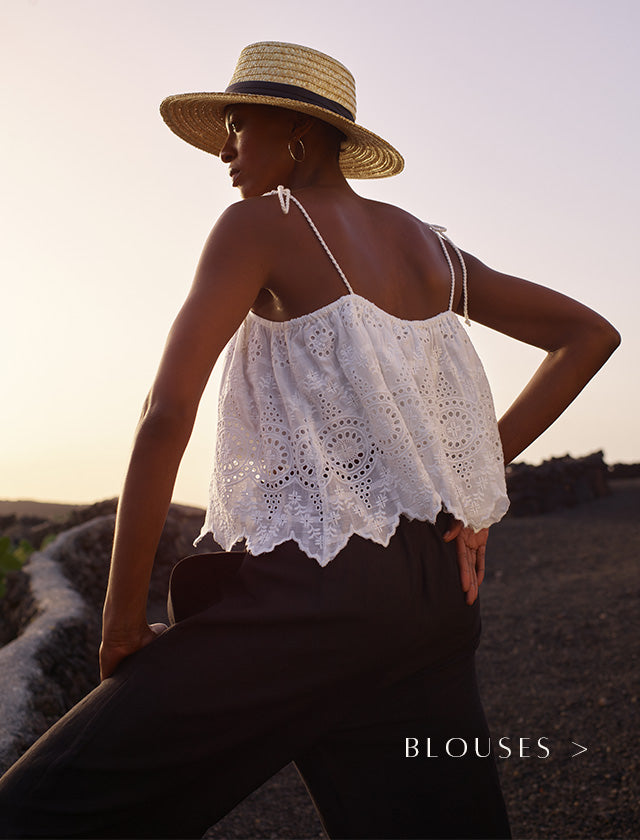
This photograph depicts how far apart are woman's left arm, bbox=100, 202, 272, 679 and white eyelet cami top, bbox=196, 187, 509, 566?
0.14 m

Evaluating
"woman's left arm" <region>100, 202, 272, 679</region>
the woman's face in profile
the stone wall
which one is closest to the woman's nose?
the woman's face in profile

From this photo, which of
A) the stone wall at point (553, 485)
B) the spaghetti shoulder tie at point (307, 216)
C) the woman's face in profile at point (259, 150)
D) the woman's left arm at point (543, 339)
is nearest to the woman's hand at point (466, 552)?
the woman's left arm at point (543, 339)

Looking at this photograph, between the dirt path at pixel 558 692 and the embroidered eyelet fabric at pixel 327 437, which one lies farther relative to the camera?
the dirt path at pixel 558 692

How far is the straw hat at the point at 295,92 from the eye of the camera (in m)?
1.74

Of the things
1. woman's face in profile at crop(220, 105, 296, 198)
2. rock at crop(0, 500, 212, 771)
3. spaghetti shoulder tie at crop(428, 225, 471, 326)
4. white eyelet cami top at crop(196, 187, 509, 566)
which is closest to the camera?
white eyelet cami top at crop(196, 187, 509, 566)

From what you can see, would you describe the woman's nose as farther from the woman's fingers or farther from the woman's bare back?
the woman's fingers

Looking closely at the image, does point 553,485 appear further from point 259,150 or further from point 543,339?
point 259,150

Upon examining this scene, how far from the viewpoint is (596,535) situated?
351 inches

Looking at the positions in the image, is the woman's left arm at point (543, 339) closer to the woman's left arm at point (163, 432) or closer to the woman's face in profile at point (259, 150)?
the woman's face in profile at point (259, 150)

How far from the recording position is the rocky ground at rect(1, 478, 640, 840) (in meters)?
3.55

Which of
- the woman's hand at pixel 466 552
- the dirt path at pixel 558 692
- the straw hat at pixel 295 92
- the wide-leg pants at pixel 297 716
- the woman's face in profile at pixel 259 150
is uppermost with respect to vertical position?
the straw hat at pixel 295 92

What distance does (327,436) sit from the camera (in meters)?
1.51

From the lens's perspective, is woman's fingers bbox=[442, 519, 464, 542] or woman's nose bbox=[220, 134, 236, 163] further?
woman's nose bbox=[220, 134, 236, 163]

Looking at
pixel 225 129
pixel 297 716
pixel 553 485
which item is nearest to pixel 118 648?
pixel 297 716
